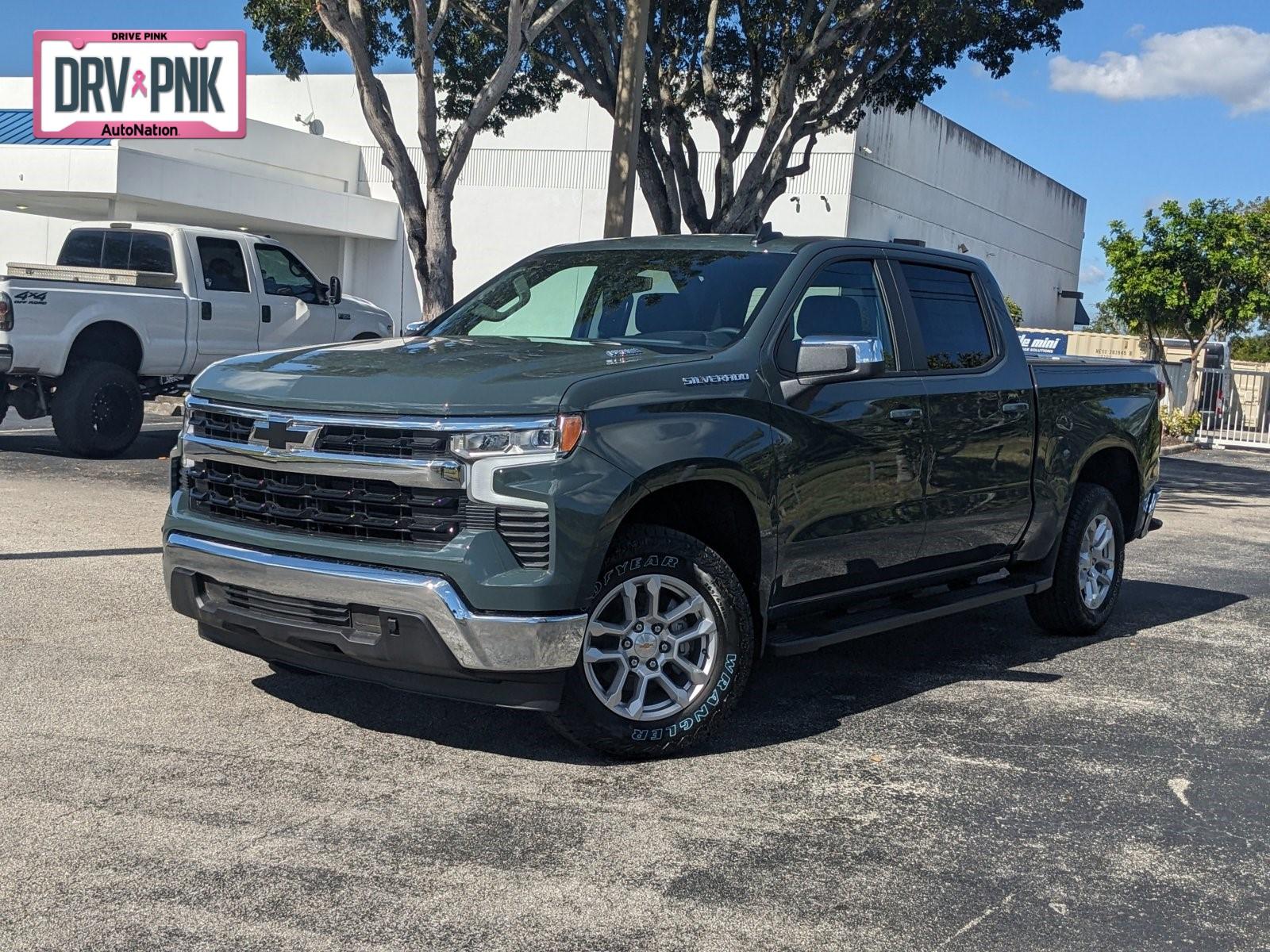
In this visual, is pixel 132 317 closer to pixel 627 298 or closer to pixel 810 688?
pixel 627 298

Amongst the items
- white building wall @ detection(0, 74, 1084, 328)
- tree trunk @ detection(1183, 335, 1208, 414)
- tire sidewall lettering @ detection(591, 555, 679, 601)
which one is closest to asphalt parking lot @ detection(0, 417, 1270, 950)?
tire sidewall lettering @ detection(591, 555, 679, 601)

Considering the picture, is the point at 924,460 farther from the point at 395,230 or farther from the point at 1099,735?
the point at 395,230

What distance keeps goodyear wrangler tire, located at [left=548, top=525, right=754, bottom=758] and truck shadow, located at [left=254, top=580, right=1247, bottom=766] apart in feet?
0.72

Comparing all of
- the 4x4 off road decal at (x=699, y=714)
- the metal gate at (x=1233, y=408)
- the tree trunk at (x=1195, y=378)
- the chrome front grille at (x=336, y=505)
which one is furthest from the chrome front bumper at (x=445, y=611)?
the tree trunk at (x=1195, y=378)

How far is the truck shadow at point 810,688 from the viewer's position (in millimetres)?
5609

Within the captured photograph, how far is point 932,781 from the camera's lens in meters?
5.30

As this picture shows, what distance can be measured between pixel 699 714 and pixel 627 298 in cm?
195

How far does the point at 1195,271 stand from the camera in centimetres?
3166

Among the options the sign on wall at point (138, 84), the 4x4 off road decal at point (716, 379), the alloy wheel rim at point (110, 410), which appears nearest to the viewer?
the 4x4 off road decal at point (716, 379)

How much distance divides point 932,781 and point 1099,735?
1110 millimetres

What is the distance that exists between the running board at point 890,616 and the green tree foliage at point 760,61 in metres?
12.4

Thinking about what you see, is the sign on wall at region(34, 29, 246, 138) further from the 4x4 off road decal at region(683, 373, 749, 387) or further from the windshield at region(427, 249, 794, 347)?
the 4x4 off road decal at region(683, 373, 749, 387)

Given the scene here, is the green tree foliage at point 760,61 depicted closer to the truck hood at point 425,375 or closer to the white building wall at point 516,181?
the white building wall at point 516,181

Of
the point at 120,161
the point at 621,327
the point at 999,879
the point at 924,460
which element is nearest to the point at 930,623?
the point at 924,460
